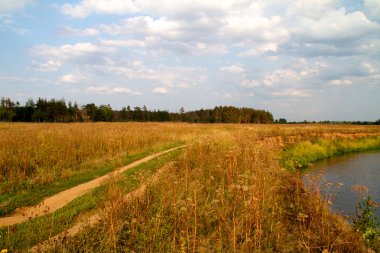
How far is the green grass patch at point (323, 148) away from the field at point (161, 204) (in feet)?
38.1

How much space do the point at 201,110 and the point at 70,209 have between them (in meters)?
130

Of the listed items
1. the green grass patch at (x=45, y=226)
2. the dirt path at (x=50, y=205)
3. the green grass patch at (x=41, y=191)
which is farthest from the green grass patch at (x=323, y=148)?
the green grass patch at (x=45, y=226)

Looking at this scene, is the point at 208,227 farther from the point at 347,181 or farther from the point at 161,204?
the point at 347,181

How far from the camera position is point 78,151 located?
13844mm

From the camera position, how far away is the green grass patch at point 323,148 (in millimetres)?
24509

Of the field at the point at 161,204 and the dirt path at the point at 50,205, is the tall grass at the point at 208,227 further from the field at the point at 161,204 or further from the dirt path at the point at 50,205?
the dirt path at the point at 50,205

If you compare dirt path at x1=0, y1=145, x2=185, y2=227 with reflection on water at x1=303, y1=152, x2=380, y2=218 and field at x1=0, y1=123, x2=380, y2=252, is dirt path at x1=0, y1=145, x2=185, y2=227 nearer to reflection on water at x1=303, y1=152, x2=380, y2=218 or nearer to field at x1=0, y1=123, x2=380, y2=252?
field at x1=0, y1=123, x2=380, y2=252

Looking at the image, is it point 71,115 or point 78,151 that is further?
point 71,115

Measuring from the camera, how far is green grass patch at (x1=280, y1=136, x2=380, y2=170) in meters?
24.5

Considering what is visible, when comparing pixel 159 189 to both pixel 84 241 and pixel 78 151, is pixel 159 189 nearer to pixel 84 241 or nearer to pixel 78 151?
pixel 84 241

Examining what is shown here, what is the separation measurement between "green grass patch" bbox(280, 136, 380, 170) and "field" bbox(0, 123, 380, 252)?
11.6 metres

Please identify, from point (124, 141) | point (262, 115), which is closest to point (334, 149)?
point (124, 141)

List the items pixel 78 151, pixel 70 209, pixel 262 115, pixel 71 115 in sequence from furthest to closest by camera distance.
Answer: pixel 262 115 → pixel 71 115 → pixel 78 151 → pixel 70 209

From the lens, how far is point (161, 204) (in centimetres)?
590
